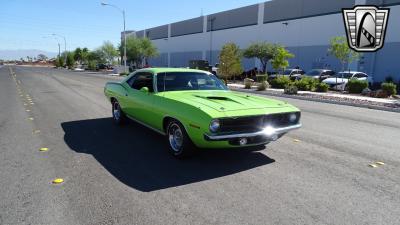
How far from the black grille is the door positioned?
5.88 ft

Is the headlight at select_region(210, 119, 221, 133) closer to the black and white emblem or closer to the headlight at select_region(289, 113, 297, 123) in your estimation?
the headlight at select_region(289, 113, 297, 123)

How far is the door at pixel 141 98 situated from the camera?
624cm

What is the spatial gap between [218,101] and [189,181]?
1.48m

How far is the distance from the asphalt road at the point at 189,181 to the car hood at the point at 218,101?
0.92m

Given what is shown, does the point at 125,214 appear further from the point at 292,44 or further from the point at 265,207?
the point at 292,44

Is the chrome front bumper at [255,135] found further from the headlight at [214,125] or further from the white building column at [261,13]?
the white building column at [261,13]

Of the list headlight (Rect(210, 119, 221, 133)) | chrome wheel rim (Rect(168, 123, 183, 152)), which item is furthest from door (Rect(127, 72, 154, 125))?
headlight (Rect(210, 119, 221, 133))

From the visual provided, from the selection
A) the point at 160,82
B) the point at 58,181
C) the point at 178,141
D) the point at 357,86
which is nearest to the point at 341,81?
the point at 357,86

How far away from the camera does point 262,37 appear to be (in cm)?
4638

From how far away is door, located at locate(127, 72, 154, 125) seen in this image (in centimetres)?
624

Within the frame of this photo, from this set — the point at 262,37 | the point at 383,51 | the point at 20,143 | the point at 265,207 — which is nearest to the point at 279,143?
the point at 265,207

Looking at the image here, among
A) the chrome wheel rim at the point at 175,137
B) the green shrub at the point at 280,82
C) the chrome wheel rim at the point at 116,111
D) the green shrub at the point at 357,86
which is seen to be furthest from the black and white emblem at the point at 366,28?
the chrome wheel rim at the point at 175,137

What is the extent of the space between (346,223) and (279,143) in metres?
3.25

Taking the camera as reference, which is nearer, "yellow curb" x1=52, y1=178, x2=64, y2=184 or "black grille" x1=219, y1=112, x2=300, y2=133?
"yellow curb" x1=52, y1=178, x2=64, y2=184
